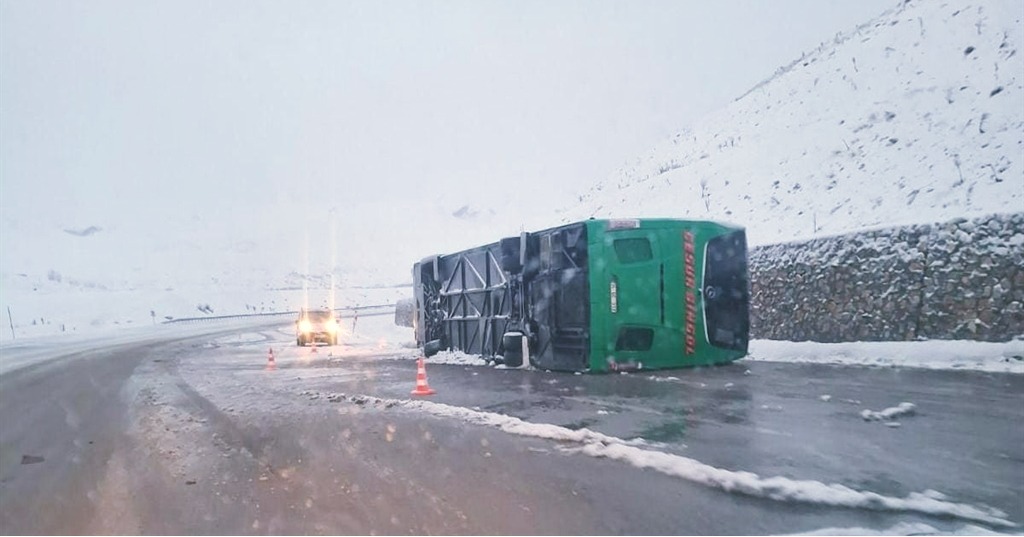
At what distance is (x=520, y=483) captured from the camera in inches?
200

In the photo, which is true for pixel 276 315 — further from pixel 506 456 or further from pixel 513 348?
pixel 506 456

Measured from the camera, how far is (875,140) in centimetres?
1945

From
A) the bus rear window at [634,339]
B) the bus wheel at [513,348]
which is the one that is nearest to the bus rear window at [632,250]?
the bus rear window at [634,339]

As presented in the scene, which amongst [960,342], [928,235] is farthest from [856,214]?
[960,342]

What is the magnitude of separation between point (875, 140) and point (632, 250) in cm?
1190

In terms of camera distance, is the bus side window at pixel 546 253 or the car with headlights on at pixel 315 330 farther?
the car with headlights on at pixel 315 330

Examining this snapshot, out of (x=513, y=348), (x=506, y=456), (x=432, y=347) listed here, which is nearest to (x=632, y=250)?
(x=513, y=348)

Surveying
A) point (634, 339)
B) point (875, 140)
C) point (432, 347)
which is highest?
point (875, 140)

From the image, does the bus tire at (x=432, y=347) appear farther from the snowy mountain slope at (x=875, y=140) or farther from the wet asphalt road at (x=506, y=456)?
the snowy mountain slope at (x=875, y=140)

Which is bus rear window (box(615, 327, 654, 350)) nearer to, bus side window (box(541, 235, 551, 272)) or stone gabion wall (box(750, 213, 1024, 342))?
bus side window (box(541, 235, 551, 272))

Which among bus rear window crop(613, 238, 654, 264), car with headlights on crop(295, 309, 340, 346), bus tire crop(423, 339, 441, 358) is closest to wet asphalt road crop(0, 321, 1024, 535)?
bus rear window crop(613, 238, 654, 264)

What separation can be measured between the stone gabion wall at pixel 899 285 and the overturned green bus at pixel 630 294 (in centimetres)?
270

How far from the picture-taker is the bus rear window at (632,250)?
1134 centimetres

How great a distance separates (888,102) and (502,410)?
716 inches
